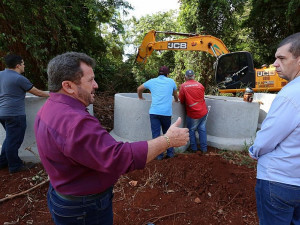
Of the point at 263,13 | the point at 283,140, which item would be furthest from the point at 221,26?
the point at 283,140

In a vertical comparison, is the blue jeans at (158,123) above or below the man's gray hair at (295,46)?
below

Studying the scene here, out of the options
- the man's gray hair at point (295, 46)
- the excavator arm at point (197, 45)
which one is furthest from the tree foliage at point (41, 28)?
the man's gray hair at point (295, 46)

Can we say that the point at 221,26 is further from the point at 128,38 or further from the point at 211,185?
the point at 128,38

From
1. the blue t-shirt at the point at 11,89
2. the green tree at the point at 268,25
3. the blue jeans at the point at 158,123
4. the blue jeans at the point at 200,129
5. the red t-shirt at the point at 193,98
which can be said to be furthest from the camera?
the green tree at the point at 268,25

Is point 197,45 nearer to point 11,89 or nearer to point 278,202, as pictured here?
point 11,89

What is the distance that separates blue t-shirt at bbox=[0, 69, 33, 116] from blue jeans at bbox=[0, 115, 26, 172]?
0.11 meters

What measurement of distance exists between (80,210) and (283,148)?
4.80 ft

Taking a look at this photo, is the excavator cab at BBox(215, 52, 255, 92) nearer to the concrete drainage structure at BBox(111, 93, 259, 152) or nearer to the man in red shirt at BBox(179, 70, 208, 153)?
the concrete drainage structure at BBox(111, 93, 259, 152)

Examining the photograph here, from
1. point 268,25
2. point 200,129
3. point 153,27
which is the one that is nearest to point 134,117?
point 200,129

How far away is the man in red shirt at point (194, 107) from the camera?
15.6ft

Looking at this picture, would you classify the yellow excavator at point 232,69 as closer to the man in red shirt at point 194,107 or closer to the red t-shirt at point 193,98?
the man in red shirt at point 194,107

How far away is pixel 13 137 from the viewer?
11.6 ft

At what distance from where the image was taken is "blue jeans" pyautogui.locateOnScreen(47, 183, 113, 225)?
1.44 metres

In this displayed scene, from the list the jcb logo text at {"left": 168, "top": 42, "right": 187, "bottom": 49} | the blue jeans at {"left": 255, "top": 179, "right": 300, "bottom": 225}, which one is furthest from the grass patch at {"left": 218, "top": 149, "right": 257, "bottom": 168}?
the jcb logo text at {"left": 168, "top": 42, "right": 187, "bottom": 49}
